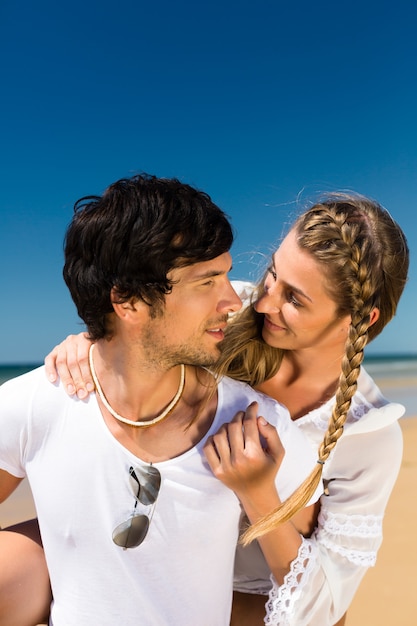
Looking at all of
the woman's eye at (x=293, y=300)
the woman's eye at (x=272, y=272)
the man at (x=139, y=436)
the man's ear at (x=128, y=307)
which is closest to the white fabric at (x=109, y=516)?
the man at (x=139, y=436)

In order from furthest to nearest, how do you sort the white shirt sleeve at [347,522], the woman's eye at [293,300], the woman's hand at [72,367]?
the woman's eye at [293,300], the white shirt sleeve at [347,522], the woman's hand at [72,367]

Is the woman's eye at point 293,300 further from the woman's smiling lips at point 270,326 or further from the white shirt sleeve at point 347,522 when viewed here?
the white shirt sleeve at point 347,522

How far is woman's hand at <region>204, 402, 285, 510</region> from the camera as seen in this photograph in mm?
2154

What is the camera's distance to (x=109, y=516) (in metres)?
2.25

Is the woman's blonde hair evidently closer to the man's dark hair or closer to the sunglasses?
the sunglasses

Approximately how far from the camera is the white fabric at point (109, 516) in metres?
2.26

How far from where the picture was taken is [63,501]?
2.29 metres

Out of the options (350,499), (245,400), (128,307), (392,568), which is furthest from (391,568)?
(128,307)

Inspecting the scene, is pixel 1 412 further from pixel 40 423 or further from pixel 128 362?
pixel 128 362

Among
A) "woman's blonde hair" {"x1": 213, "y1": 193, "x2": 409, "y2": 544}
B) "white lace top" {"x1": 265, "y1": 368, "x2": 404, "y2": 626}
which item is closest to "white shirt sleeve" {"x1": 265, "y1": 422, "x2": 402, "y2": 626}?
"white lace top" {"x1": 265, "y1": 368, "x2": 404, "y2": 626}

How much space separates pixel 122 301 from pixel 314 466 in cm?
93

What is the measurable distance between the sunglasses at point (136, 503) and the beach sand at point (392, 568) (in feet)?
8.26

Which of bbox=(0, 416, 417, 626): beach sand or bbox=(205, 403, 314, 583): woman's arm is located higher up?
bbox=(205, 403, 314, 583): woman's arm

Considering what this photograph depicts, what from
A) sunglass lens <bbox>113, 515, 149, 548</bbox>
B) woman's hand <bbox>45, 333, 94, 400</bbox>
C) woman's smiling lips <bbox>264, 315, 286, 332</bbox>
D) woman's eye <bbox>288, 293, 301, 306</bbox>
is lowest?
sunglass lens <bbox>113, 515, 149, 548</bbox>
